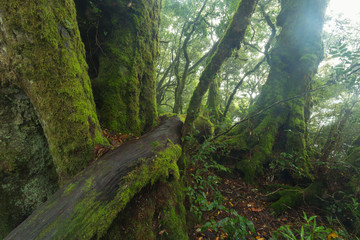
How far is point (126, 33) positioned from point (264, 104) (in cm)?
499

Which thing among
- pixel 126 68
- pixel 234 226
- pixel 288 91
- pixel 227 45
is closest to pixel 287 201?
pixel 234 226

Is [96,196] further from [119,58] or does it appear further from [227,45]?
[227,45]

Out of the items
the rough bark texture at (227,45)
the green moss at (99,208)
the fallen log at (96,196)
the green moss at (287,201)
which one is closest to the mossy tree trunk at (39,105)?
the fallen log at (96,196)

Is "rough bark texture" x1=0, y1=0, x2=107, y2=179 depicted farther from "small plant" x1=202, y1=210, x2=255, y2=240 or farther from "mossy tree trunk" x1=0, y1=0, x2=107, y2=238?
"small plant" x1=202, y1=210, x2=255, y2=240

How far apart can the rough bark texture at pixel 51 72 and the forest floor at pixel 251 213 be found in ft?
8.25

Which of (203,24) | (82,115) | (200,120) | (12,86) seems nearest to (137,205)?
(82,115)

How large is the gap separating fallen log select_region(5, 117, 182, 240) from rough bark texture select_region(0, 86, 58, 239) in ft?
4.88

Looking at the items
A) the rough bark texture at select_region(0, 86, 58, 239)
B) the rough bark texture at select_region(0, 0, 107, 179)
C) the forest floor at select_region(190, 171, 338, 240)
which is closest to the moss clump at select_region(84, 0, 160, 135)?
the rough bark texture at select_region(0, 0, 107, 179)

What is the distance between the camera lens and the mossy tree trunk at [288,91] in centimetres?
458

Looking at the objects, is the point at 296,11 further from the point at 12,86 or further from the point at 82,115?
the point at 12,86

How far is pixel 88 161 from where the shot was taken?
7.11 feet

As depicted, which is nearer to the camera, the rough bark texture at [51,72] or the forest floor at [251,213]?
the rough bark texture at [51,72]

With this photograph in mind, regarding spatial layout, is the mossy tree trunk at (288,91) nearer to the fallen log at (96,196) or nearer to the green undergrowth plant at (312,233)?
the green undergrowth plant at (312,233)

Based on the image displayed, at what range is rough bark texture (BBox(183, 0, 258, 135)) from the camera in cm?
276
